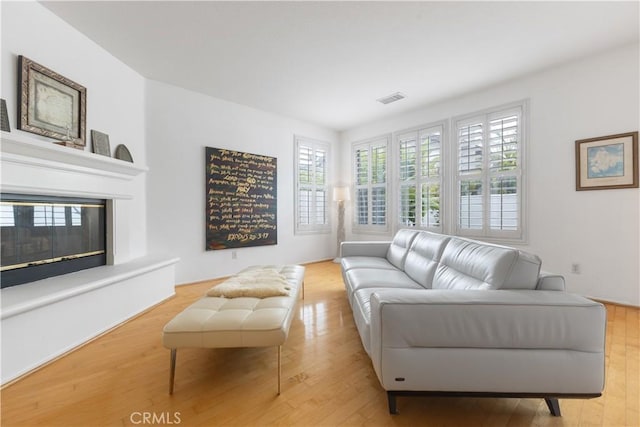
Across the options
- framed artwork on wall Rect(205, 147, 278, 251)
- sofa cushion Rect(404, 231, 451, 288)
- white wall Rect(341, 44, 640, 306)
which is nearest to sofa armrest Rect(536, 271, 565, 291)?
sofa cushion Rect(404, 231, 451, 288)

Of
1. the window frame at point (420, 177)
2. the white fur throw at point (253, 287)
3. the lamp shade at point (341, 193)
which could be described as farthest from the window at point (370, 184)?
the white fur throw at point (253, 287)

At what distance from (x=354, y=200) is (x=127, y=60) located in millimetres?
3958

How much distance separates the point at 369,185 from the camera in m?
5.09

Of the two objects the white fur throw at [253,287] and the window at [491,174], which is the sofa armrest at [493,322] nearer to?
the white fur throw at [253,287]

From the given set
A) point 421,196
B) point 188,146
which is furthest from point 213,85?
point 421,196

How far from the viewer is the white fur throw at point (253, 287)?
190cm

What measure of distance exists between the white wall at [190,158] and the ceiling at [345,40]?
1.01 ft

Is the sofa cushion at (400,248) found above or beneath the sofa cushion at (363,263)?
above

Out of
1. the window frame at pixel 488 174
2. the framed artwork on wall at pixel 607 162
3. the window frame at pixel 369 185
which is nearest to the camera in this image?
the framed artwork on wall at pixel 607 162

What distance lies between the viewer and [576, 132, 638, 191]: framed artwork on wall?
2670 millimetres

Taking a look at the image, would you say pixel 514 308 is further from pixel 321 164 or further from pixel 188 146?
pixel 321 164

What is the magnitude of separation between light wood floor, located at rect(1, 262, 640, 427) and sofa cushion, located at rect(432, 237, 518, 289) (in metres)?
0.61

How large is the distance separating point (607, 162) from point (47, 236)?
208 inches

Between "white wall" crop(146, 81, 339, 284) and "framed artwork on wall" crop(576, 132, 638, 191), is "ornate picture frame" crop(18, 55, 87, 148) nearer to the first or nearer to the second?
"white wall" crop(146, 81, 339, 284)
